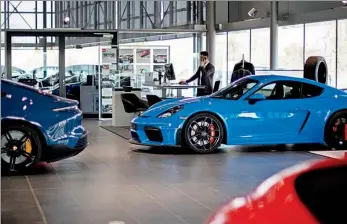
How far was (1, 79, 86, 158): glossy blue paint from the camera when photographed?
8.46m

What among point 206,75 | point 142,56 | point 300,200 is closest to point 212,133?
point 206,75

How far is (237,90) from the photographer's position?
11.4 meters

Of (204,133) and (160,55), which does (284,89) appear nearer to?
(204,133)

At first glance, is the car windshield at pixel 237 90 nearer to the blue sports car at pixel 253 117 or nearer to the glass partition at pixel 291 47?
the blue sports car at pixel 253 117

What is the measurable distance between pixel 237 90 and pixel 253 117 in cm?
62

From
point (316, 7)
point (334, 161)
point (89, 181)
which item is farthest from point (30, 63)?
point (334, 161)

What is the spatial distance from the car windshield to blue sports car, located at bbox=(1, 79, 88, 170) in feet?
11.1

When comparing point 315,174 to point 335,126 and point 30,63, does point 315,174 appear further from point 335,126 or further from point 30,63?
point 30,63

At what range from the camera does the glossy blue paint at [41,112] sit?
A: 846 cm

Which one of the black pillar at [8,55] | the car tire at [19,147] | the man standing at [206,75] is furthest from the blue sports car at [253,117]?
the black pillar at [8,55]

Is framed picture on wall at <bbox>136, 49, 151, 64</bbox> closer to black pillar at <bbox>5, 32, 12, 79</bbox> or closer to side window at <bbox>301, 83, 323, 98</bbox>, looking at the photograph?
black pillar at <bbox>5, 32, 12, 79</bbox>

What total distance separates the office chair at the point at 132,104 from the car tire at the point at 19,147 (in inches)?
237

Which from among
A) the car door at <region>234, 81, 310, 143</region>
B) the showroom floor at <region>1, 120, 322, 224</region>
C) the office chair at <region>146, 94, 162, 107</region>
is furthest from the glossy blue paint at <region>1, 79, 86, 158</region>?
the office chair at <region>146, 94, 162, 107</region>

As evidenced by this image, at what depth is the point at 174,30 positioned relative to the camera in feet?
71.5
